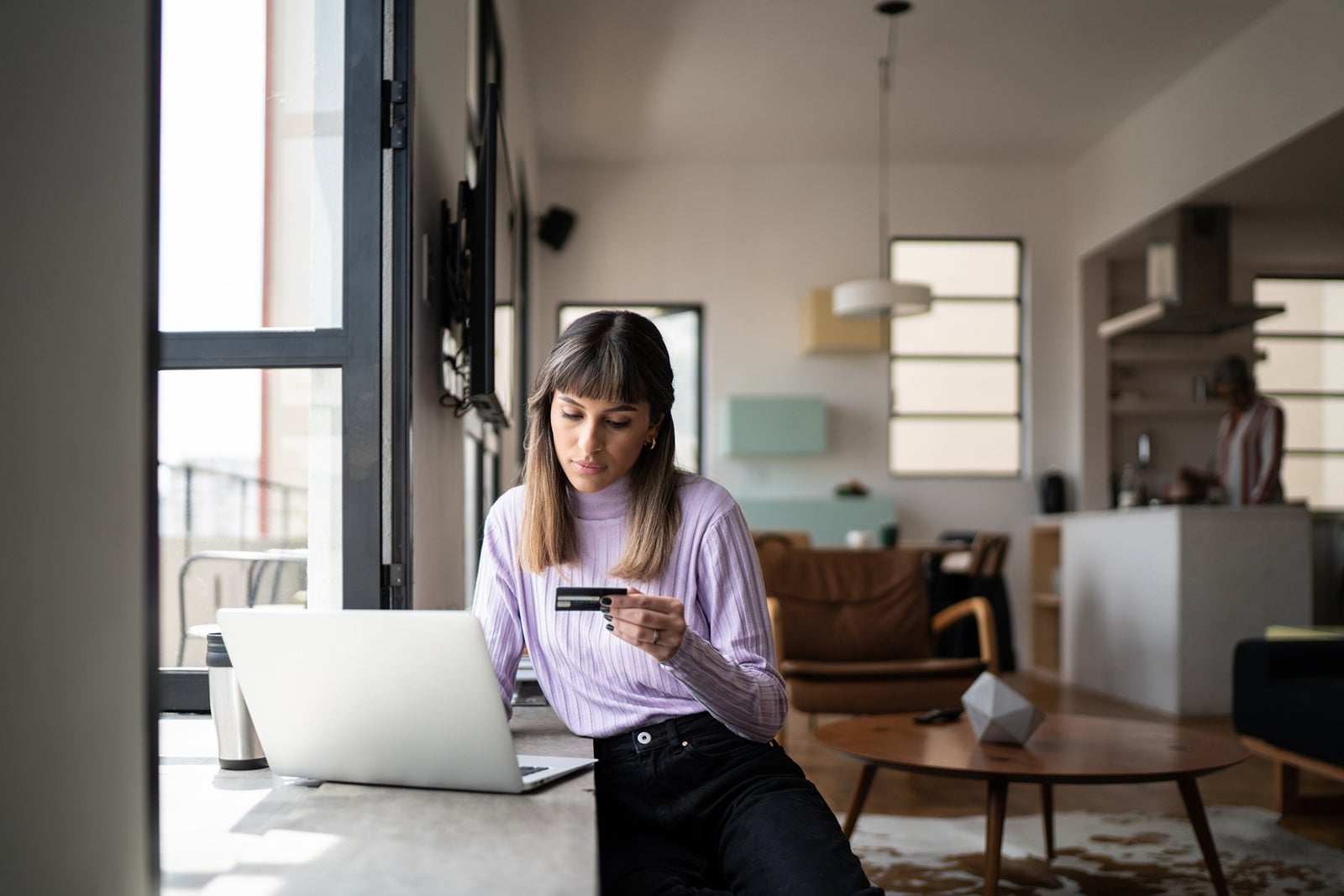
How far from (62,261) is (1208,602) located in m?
5.63

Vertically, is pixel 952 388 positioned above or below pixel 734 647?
above

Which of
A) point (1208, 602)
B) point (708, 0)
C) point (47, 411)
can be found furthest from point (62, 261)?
point (1208, 602)

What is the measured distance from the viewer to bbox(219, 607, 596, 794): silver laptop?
117cm

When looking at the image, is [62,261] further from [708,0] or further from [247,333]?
[708,0]

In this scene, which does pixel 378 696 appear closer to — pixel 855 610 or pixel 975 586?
pixel 855 610

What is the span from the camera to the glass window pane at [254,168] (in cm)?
182

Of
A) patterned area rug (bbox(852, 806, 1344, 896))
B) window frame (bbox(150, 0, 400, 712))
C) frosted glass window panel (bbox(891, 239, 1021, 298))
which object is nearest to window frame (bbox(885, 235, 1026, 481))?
frosted glass window panel (bbox(891, 239, 1021, 298))

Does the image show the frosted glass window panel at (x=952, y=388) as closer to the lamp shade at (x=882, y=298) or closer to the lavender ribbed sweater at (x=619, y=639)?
the lamp shade at (x=882, y=298)

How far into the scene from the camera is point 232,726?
1438 mm

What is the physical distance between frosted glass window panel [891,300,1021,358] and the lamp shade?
1.69 m

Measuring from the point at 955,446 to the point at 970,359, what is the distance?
614 millimetres

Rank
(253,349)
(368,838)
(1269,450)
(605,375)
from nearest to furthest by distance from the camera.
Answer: (368,838)
(605,375)
(253,349)
(1269,450)

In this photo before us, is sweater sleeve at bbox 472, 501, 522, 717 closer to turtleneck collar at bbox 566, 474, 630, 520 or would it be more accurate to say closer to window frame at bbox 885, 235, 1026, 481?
turtleneck collar at bbox 566, 474, 630, 520

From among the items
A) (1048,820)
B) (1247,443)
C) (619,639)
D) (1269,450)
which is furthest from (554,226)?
(619,639)
